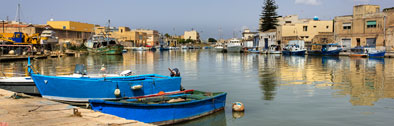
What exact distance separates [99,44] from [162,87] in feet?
213

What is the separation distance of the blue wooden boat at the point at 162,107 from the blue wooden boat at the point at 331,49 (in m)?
50.3

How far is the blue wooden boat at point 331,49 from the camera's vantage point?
190 ft

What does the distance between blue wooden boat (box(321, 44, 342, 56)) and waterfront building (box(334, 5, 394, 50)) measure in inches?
105

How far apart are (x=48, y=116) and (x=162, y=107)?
3294 millimetres

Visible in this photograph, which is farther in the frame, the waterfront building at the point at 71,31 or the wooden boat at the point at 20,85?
the waterfront building at the point at 71,31

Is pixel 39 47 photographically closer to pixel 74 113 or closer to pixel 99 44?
pixel 99 44

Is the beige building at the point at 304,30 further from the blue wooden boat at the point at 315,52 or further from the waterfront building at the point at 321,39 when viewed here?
the blue wooden boat at the point at 315,52

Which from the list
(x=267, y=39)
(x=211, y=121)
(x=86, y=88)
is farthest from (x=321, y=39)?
(x=86, y=88)

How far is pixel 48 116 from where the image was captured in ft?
29.1

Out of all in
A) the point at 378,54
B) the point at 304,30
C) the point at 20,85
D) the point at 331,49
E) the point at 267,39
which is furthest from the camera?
the point at 267,39

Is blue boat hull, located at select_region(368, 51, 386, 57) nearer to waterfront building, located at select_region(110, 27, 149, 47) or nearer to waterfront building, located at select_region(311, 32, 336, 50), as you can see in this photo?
waterfront building, located at select_region(311, 32, 336, 50)

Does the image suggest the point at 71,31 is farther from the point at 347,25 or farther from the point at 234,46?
the point at 347,25

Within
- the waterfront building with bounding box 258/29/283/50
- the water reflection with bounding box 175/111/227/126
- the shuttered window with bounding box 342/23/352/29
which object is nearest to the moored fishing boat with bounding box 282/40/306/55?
the shuttered window with bounding box 342/23/352/29

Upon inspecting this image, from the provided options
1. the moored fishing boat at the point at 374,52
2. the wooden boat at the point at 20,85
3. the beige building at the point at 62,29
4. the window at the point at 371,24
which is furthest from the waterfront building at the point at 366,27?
the beige building at the point at 62,29
